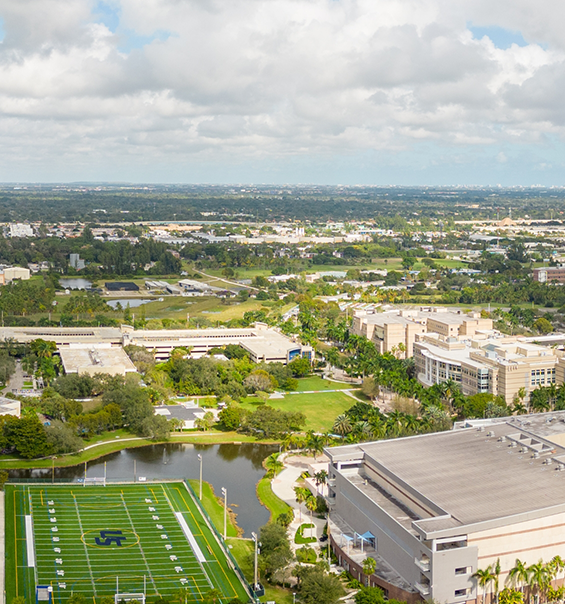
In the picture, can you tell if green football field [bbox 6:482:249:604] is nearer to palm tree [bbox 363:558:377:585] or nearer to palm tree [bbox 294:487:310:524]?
palm tree [bbox 294:487:310:524]

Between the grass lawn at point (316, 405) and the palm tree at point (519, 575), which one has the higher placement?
the palm tree at point (519, 575)

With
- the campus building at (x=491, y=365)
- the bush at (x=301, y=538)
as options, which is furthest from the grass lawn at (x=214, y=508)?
the campus building at (x=491, y=365)

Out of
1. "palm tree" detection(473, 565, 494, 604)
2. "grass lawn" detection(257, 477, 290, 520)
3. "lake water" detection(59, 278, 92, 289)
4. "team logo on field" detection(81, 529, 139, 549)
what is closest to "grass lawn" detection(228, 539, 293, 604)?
"grass lawn" detection(257, 477, 290, 520)

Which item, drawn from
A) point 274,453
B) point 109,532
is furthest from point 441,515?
point 274,453

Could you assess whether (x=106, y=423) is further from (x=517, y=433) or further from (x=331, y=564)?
(x=517, y=433)

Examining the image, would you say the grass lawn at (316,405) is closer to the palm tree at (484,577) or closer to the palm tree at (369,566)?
the palm tree at (369,566)

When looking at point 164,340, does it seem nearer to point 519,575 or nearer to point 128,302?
point 128,302

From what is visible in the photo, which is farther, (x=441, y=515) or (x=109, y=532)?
(x=109, y=532)
